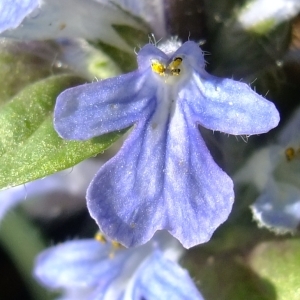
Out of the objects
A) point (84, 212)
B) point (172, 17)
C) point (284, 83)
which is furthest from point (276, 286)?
point (84, 212)

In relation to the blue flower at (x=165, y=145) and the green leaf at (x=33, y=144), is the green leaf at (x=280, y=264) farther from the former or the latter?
the green leaf at (x=33, y=144)

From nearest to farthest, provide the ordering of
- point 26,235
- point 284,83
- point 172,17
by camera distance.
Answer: point 172,17
point 284,83
point 26,235

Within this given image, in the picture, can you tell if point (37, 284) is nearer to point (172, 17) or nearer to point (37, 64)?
point (37, 64)

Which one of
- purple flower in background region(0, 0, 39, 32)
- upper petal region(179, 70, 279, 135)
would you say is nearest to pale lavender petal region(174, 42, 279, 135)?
upper petal region(179, 70, 279, 135)

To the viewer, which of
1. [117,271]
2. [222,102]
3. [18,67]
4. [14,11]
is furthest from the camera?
[117,271]

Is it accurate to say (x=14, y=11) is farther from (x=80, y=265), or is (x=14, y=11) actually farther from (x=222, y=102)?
(x=80, y=265)

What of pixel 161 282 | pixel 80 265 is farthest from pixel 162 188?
pixel 80 265

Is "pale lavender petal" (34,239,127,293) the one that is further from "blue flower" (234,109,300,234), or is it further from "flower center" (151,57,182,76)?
"flower center" (151,57,182,76)
